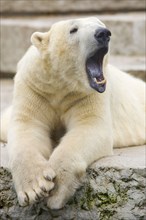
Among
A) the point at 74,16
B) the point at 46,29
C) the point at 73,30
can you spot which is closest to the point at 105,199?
the point at 73,30

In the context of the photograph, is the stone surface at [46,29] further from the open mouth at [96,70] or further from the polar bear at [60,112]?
the open mouth at [96,70]

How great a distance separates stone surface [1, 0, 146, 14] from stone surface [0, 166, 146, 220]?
13.8ft

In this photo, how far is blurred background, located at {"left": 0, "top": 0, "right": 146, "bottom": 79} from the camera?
7.48 meters

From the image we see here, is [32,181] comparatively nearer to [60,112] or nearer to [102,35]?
[60,112]

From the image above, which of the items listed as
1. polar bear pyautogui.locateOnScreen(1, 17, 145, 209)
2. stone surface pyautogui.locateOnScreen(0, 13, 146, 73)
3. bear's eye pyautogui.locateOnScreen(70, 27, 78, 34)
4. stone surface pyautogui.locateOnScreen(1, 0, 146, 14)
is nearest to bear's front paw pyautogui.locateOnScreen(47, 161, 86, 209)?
polar bear pyautogui.locateOnScreen(1, 17, 145, 209)

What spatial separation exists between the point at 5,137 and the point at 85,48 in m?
1.23

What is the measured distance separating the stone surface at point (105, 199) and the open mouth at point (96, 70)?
488mm

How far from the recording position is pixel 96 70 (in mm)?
4273

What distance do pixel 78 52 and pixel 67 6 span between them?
398 centimetres

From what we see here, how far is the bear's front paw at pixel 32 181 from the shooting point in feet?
12.6

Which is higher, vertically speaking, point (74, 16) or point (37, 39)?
point (37, 39)

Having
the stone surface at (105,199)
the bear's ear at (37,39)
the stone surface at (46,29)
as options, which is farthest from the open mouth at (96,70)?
the stone surface at (46,29)

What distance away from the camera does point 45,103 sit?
177 inches

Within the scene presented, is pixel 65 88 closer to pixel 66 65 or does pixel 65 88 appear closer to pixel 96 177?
pixel 66 65
